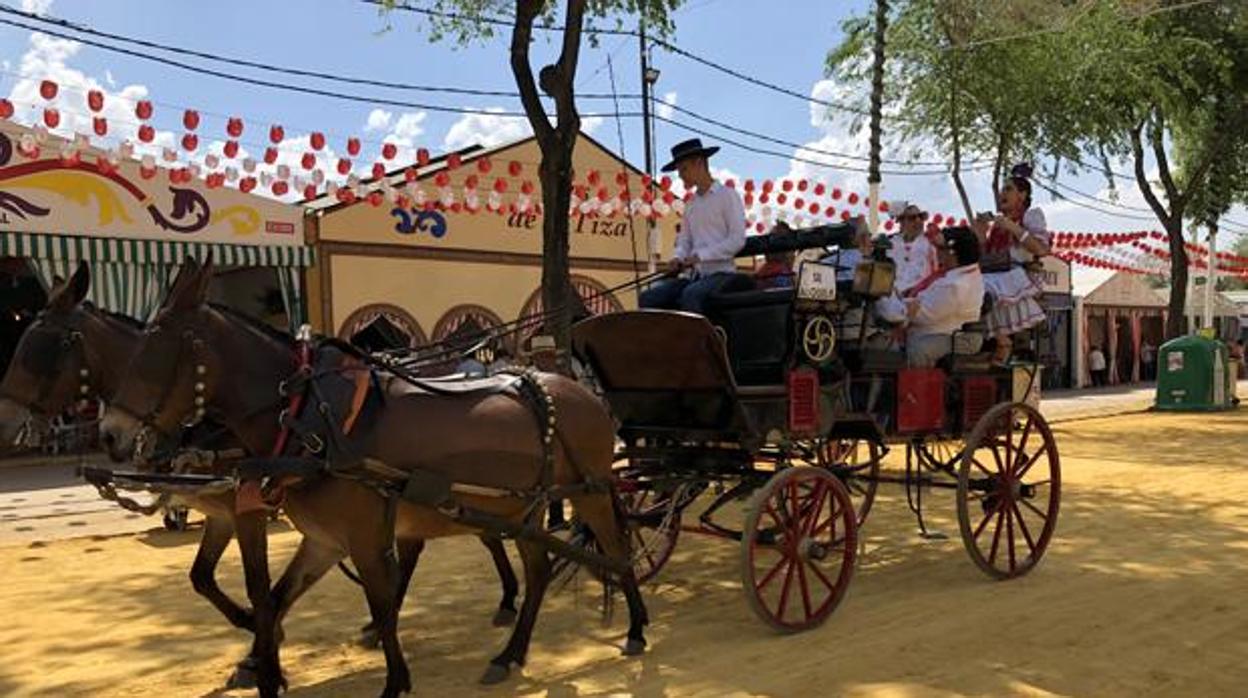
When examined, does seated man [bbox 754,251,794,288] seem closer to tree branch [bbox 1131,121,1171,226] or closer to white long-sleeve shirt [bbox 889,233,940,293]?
white long-sleeve shirt [bbox 889,233,940,293]

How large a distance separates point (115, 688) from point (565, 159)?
19.4 feet

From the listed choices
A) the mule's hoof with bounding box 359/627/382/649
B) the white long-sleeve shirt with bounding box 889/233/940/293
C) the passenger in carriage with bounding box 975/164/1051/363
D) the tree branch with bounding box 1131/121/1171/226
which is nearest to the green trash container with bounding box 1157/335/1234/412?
the tree branch with bounding box 1131/121/1171/226

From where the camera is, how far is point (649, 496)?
7.54 metres

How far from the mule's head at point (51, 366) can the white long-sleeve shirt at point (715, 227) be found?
11.3ft

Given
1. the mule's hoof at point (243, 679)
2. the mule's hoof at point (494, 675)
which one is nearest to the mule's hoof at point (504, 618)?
the mule's hoof at point (494, 675)

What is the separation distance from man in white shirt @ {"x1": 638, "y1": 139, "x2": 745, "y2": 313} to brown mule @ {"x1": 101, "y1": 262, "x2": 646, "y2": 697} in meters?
1.55

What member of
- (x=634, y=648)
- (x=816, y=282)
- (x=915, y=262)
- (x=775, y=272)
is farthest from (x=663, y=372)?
(x=915, y=262)

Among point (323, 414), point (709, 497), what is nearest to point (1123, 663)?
Answer: point (323, 414)

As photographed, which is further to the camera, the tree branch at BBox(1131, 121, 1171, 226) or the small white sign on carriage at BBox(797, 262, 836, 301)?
the tree branch at BBox(1131, 121, 1171, 226)

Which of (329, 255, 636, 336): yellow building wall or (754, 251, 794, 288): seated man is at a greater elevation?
(329, 255, 636, 336): yellow building wall

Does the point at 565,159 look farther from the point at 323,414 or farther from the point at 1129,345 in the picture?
the point at 1129,345

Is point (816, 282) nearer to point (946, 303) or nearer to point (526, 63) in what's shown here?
point (946, 303)

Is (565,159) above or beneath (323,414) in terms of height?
above

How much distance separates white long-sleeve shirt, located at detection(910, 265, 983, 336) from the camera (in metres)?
6.79
